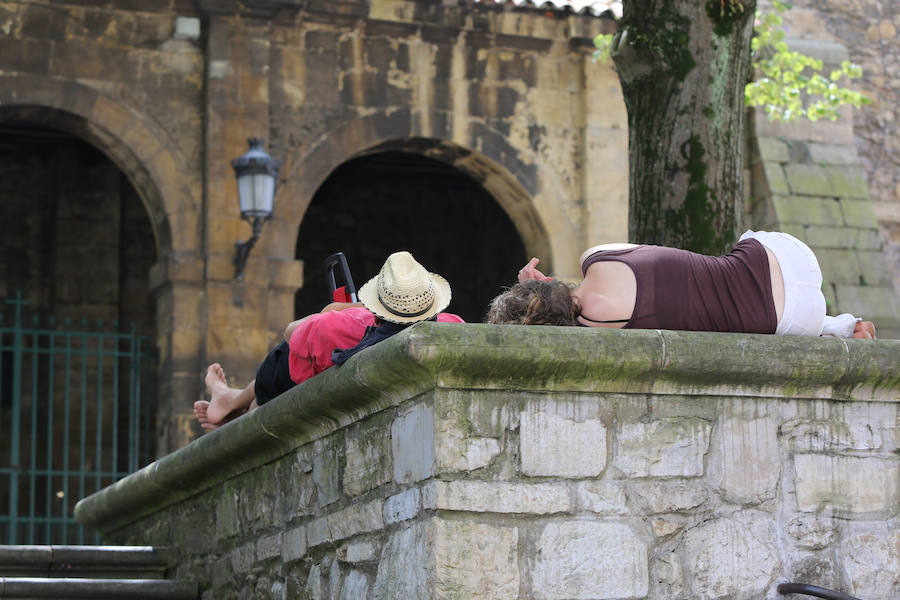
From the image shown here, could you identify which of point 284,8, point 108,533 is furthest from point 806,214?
point 108,533

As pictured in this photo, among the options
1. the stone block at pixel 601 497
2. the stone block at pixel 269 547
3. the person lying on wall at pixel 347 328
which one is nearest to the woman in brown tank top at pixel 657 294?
the person lying on wall at pixel 347 328

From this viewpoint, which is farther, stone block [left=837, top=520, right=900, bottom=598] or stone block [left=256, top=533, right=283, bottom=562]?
stone block [left=256, top=533, right=283, bottom=562]

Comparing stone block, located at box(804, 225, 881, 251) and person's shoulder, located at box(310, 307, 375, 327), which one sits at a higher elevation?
stone block, located at box(804, 225, 881, 251)

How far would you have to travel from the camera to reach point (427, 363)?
Result: 3602mm

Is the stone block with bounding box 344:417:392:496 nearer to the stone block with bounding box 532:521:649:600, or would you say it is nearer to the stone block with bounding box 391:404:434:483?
the stone block with bounding box 391:404:434:483

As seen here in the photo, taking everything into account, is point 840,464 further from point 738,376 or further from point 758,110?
point 758,110

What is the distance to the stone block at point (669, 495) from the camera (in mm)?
3791

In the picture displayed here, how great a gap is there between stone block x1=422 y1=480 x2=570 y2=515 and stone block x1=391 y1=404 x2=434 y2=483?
0.06 metres

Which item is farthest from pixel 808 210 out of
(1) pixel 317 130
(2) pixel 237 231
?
(2) pixel 237 231

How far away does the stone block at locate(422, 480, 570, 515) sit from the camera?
11.9 feet

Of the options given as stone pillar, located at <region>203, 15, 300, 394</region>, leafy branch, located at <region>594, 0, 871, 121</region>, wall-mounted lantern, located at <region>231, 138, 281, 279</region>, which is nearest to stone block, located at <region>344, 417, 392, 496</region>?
leafy branch, located at <region>594, 0, 871, 121</region>

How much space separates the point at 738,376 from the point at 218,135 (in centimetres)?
767

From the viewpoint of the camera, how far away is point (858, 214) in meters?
12.8

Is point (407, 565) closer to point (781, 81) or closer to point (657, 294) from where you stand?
point (657, 294)
